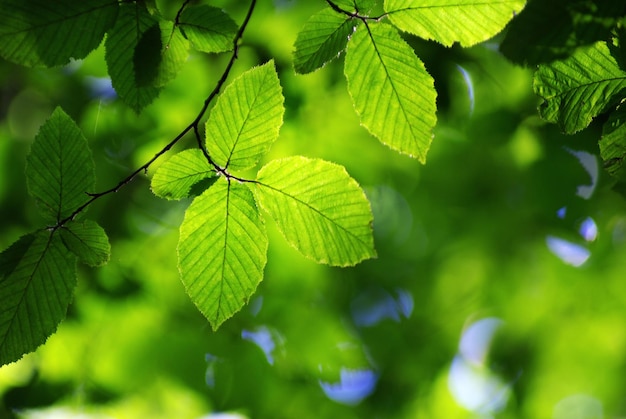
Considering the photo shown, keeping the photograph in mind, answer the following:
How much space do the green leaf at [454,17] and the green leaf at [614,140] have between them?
19 centimetres

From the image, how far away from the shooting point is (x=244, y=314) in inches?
104

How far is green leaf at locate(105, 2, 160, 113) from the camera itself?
0.70 metres

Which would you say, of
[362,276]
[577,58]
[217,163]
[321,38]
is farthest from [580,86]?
[362,276]

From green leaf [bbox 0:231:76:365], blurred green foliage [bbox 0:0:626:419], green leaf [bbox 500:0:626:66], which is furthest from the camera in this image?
blurred green foliage [bbox 0:0:626:419]

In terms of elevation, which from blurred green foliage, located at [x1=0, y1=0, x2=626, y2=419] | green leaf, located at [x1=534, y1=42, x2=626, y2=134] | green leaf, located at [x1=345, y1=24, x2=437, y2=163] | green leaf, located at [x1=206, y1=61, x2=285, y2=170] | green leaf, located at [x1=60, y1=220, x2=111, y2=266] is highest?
green leaf, located at [x1=534, y1=42, x2=626, y2=134]

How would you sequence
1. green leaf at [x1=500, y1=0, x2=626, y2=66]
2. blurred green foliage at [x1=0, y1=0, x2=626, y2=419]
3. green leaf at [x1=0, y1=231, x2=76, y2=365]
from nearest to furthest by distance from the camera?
1. green leaf at [x1=500, y1=0, x2=626, y2=66]
2. green leaf at [x1=0, y1=231, x2=76, y2=365]
3. blurred green foliage at [x1=0, y1=0, x2=626, y2=419]

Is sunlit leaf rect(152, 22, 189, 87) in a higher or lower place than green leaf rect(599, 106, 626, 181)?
lower

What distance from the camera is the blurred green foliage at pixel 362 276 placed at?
2.39 meters

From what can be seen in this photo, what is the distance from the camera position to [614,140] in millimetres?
646

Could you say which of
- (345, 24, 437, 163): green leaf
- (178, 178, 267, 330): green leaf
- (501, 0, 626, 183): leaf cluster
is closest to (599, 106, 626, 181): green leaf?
(501, 0, 626, 183): leaf cluster

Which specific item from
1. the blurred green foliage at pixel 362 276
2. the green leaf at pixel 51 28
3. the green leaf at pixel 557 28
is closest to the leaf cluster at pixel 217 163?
the green leaf at pixel 51 28

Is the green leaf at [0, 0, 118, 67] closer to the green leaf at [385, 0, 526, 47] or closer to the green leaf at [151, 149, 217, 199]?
the green leaf at [151, 149, 217, 199]

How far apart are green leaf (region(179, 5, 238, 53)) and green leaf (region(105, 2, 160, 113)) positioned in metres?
0.05

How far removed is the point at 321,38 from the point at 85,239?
43 cm
